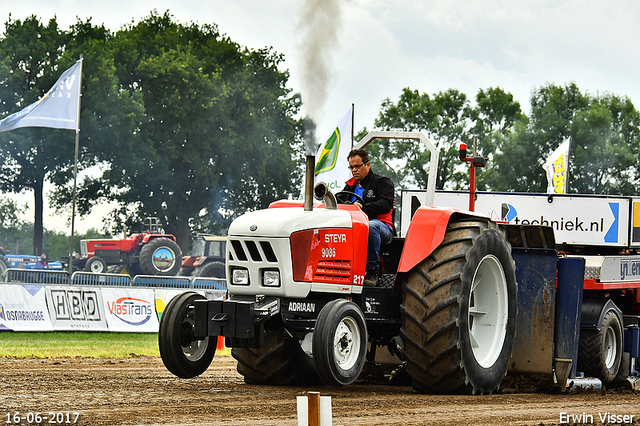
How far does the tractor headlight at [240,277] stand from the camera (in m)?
6.87

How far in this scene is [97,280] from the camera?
19.2 metres

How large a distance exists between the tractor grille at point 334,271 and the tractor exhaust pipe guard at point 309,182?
0.51m

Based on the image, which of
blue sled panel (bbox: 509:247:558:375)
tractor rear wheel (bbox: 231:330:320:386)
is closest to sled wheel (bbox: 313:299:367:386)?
tractor rear wheel (bbox: 231:330:320:386)

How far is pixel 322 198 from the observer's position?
23.4ft

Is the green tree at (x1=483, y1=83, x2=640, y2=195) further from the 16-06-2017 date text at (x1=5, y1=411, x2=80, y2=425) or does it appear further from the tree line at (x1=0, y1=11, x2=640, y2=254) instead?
the 16-06-2017 date text at (x1=5, y1=411, x2=80, y2=425)

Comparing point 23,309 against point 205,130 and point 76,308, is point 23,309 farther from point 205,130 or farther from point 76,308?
point 205,130

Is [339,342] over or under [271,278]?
under

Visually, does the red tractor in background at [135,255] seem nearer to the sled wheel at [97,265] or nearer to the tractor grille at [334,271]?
the sled wheel at [97,265]

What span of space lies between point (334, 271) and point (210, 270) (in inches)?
1096

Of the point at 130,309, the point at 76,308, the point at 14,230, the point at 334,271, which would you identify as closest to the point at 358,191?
the point at 334,271

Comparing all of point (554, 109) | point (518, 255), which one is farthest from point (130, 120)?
point (518, 255)

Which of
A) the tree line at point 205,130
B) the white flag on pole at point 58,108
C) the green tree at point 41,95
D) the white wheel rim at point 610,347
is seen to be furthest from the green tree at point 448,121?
the white wheel rim at point 610,347

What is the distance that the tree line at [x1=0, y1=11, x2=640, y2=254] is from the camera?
1677 inches

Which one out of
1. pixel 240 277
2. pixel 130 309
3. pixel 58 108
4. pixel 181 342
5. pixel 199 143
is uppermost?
pixel 199 143
